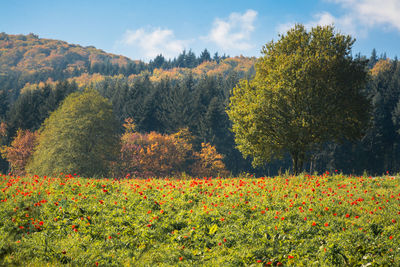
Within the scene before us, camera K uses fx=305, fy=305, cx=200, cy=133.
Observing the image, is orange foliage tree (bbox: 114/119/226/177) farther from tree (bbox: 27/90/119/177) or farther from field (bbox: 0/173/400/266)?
field (bbox: 0/173/400/266)

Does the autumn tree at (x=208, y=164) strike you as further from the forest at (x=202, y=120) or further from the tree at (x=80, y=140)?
the tree at (x=80, y=140)

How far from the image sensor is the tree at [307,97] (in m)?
20.4

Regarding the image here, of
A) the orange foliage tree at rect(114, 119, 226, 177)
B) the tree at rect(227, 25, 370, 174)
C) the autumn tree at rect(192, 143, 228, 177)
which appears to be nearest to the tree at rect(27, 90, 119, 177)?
the orange foliage tree at rect(114, 119, 226, 177)

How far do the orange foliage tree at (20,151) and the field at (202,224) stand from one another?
39847 mm

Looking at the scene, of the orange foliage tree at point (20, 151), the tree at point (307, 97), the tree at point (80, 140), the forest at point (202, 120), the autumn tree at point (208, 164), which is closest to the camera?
the tree at point (307, 97)

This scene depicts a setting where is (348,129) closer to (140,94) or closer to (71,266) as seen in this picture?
(71,266)

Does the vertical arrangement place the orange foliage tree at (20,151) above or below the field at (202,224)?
below

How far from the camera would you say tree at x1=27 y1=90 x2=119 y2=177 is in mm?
34562

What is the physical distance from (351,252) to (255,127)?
1348 cm

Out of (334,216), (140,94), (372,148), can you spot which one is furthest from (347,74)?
(140,94)

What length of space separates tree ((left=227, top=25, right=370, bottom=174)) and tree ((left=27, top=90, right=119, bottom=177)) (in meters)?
21.1

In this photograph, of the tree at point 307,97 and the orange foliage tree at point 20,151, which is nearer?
the tree at point 307,97

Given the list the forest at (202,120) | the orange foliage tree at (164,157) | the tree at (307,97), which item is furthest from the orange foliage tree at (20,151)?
the tree at (307,97)

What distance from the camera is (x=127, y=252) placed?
838 cm
